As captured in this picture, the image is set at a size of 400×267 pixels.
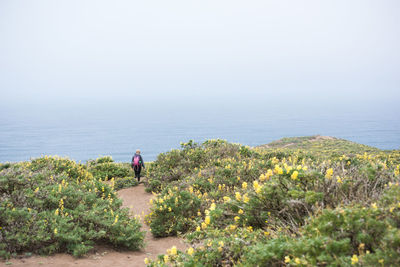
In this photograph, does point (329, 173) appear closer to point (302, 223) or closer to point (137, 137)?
point (302, 223)

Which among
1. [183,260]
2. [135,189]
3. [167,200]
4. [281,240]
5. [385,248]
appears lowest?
[135,189]

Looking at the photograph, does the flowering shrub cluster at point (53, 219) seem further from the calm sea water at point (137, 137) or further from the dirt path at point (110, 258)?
the calm sea water at point (137, 137)

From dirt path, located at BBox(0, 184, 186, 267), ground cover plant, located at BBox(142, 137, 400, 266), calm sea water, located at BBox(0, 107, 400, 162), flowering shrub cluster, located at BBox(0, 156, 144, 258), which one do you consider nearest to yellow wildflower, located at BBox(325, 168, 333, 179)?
ground cover plant, located at BBox(142, 137, 400, 266)

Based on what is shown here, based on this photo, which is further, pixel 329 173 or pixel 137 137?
pixel 137 137

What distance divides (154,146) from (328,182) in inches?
4012

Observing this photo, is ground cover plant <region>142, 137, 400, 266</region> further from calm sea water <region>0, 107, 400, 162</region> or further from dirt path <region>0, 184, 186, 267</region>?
calm sea water <region>0, 107, 400, 162</region>

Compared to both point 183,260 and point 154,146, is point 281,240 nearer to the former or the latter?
point 183,260

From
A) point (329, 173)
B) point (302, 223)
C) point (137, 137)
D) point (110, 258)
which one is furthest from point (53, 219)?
point (137, 137)

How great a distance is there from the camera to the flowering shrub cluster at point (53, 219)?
5.68 m

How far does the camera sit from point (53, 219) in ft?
20.4

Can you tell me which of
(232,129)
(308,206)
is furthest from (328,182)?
(232,129)

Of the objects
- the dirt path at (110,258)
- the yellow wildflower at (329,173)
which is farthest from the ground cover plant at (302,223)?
the dirt path at (110,258)

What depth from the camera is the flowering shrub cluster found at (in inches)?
224

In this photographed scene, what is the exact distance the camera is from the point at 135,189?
49.3ft
